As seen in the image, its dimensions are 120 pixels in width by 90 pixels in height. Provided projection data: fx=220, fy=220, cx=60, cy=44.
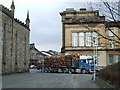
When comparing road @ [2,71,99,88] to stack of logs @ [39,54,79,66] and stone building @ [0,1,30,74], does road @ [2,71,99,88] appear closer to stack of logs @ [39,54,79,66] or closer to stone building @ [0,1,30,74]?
stone building @ [0,1,30,74]

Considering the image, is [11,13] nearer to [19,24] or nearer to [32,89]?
[19,24]

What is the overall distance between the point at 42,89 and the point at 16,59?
22314 millimetres

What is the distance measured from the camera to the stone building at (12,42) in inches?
1181

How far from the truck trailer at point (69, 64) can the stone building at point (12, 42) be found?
6152 millimetres

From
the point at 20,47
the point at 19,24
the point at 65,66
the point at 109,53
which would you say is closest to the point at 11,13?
the point at 19,24

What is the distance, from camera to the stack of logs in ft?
142

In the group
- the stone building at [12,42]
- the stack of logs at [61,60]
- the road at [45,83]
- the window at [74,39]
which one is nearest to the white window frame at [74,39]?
the window at [74,39]

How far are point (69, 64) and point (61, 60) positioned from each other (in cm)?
214

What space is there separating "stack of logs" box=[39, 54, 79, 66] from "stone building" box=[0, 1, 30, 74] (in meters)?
6.10

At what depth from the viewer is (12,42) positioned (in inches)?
1331

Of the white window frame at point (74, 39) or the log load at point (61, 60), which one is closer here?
the log load at point (61, 60)

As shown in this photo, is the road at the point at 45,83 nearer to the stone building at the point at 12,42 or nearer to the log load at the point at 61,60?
the stone building at the point at 12,42

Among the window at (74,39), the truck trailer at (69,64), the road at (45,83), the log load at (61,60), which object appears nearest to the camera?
the road at (45,83)

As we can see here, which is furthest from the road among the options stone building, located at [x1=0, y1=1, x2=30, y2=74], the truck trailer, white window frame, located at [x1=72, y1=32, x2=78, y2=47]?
white window frame, located at [x1=72, y1=32, x2=78, y2=47]
